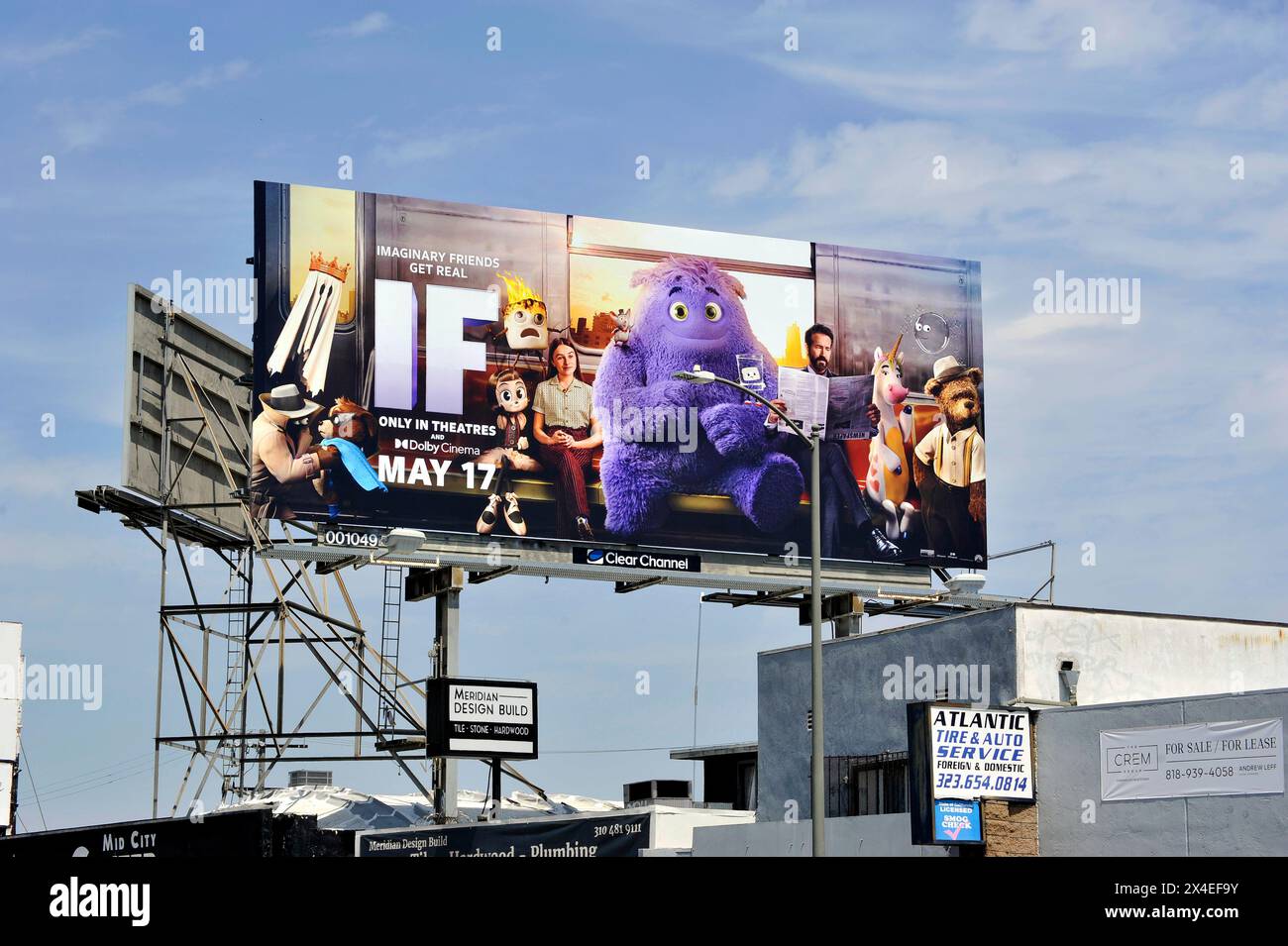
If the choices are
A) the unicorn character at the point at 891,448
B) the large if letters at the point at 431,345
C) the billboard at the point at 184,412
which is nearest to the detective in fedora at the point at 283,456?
the large if letters at the point at 431,345

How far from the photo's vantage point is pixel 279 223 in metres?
39.2

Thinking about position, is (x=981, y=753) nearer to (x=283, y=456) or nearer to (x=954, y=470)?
(x=954, y=470)

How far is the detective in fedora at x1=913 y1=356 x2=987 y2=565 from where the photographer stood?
1738 inches

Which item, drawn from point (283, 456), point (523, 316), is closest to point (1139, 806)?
point (523, 316)

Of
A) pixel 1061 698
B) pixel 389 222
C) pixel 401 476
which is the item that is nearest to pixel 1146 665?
pixel 1061 698

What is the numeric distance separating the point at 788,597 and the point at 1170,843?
60.7 feet

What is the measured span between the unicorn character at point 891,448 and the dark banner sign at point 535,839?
11.6 m

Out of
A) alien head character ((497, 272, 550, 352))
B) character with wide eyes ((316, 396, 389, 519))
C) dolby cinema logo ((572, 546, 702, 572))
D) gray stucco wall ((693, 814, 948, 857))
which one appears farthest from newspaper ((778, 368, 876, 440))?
gray stucco wall ((693, 814, 948, 857))

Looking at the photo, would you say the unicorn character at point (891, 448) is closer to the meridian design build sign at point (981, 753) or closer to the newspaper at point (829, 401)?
the newspaper at point (829, 401)

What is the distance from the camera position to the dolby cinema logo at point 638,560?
40719mm

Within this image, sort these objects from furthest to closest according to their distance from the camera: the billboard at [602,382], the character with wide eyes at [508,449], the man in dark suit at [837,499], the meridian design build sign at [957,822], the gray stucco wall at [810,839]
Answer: the man in dark suit at [837,499], the character with wide eyes at [508,449], the billboard at [602,382], the gray stucco wall at [810,839], the meridian design build sign at [957,822]

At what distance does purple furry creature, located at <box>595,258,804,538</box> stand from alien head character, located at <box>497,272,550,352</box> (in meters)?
1.74

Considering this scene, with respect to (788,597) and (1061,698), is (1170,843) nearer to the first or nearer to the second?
(1061,698)
